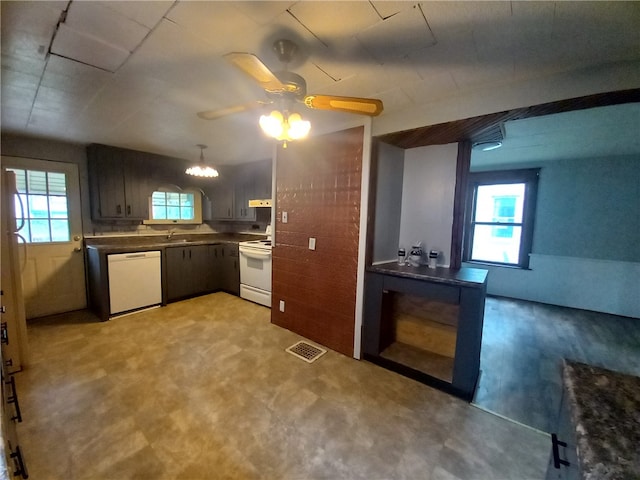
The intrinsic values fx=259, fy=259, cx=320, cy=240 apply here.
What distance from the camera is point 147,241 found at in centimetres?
427

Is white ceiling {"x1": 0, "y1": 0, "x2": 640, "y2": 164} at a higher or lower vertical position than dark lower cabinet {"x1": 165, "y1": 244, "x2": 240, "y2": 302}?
higher

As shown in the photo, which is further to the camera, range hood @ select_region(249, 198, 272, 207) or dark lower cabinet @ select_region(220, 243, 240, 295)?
dark lower cabinet @ select_region(220, 243, 240, 295)

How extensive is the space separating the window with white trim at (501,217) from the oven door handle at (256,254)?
3806mm

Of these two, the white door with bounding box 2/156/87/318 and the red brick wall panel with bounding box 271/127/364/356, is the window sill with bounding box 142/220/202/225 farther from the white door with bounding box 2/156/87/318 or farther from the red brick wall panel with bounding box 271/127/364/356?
the red brick wall panel with bounding box 271/127/364/356

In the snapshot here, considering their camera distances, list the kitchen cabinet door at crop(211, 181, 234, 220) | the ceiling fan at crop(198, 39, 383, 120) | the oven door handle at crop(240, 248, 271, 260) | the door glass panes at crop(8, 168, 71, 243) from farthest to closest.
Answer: the kitchen cabinet door at crop(211, 181, 234, 220) → the oven door handle at crop(240, 248, 271, 260) → the door glass panes at crop(8, 168, 71, 243) → the ceiling fan at crop(198, 39, 383, 120)

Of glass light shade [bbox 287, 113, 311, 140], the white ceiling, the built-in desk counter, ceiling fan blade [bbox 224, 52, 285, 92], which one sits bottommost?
the built-in desk counter

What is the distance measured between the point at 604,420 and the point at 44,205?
5237 mm

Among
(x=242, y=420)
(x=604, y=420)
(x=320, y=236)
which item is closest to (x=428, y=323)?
(x=320, y=236)

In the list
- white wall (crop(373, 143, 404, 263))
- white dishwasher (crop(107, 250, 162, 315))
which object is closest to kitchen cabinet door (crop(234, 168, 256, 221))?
white dishwasher (crop(107, 250, 162, 315))

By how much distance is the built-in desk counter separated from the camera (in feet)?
6.62

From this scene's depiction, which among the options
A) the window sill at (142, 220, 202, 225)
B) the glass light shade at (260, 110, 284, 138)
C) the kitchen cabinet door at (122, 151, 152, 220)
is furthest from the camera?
the window sill at (142, 220, 202, 225)

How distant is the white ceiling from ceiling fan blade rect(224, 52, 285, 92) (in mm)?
261

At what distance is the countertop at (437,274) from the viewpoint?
2.01 meters

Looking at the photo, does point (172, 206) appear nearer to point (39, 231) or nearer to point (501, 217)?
point (39, 231)
